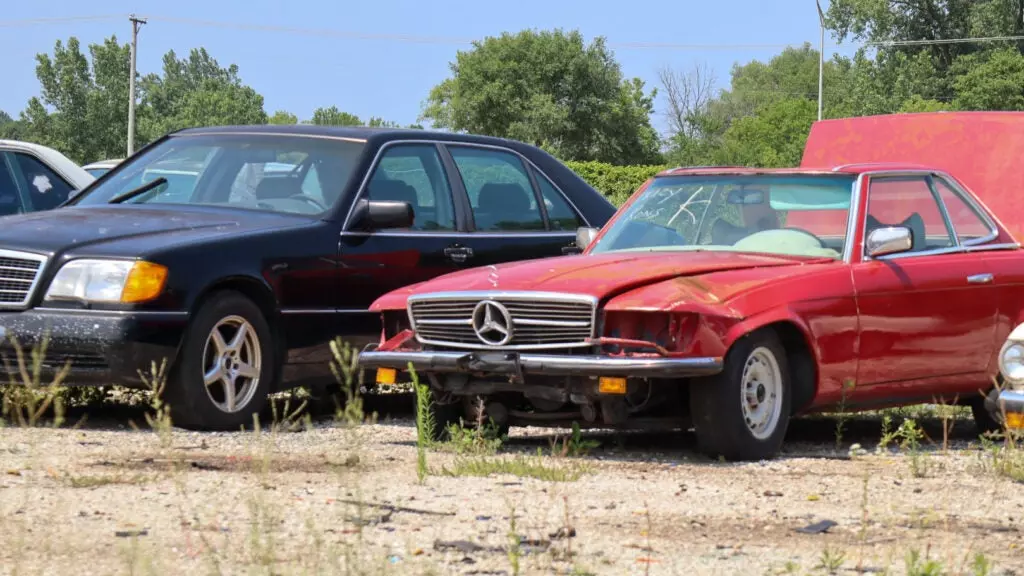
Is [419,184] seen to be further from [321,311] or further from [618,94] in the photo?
[618,94]

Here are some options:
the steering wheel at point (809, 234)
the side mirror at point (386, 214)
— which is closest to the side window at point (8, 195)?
the side mirror at point (386, 214)

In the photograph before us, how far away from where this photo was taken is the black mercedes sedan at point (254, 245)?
8789 mm

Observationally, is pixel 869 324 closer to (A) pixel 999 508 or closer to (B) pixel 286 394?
(A) pixel 999 508

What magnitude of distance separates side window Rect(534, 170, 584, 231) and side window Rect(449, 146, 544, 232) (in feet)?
0.29

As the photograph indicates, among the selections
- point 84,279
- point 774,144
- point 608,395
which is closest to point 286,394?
point 84,279

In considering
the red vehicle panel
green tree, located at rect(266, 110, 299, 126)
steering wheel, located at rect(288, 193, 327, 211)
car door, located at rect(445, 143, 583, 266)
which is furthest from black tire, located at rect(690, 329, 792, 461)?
green tree, located at rect(266, 110, 299, 126)

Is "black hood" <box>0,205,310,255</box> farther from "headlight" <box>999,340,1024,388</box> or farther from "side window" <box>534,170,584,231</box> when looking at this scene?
"headlight" <box>999,340,1024,388</box>

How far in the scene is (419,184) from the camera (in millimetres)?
10562

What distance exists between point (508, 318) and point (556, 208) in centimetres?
325

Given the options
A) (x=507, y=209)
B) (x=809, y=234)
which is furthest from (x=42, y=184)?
(x=809, y=234)

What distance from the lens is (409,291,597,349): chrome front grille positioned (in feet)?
26.0

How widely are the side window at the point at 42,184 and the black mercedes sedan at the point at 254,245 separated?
1.60 metres

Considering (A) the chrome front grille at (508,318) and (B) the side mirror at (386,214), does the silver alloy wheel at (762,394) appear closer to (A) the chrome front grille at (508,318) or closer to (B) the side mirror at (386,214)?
(A) the chrome front grille at (508,318)

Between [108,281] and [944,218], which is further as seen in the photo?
[944,218]
